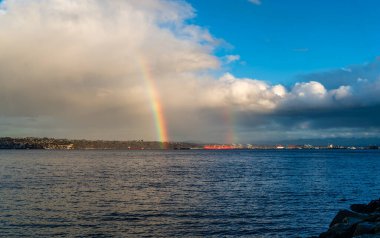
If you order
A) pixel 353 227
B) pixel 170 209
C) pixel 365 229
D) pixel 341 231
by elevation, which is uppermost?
pixel 365 229

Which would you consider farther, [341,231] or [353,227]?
[341,231]

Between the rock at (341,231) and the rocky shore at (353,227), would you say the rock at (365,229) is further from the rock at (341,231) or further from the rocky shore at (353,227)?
the rock at (341,231)

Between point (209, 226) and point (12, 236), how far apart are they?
49.9 feet

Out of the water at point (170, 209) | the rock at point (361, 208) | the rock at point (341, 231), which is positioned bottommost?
the water at point (170, 209)

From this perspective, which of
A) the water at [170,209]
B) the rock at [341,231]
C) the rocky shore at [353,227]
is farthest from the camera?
the water at [170,209]

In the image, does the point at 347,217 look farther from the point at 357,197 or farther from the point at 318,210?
the point at 357,197

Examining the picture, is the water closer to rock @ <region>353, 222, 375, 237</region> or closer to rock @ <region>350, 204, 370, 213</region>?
rock @ <region>350, 204, 370, 213</region>

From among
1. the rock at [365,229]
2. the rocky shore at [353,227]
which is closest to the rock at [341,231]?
the rocky shore at [353,227]

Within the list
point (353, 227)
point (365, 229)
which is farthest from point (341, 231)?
point (365, 229)

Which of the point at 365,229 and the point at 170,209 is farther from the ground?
the point at 365,229

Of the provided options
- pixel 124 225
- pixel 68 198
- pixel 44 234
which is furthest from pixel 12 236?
pixel 68 198

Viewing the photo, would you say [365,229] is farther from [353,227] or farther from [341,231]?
[341,231]

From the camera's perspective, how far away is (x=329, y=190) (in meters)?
57.0

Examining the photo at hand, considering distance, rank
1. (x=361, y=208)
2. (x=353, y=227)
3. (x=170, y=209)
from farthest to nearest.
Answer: (x=170, y=209) → (x=361, y=208) → (x=353, y=227)
